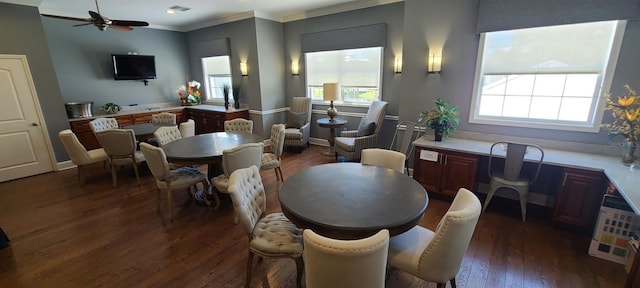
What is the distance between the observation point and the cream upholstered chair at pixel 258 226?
180 centimetres

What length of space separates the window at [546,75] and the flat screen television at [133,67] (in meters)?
6.53

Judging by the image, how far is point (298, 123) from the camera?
5598mm

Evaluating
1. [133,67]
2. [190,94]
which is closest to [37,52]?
[133,67]

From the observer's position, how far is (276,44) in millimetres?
5746

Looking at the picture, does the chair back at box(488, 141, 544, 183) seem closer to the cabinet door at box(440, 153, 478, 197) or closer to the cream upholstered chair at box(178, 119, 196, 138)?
the cabinet door at box(440, 153, 478, 197)

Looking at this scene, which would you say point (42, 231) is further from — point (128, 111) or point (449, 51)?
point (449, 51)

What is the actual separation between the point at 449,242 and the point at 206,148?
2.76 metres

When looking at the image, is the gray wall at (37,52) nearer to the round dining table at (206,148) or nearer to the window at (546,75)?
the round dining table at (206,148)

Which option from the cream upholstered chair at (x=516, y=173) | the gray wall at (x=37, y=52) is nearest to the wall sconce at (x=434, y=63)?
the cream upholstered chair at (x=516, y=173)

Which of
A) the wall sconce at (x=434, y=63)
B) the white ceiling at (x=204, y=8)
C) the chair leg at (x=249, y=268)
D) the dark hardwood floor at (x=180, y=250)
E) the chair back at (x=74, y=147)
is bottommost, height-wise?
the dark hardwood floor at (x=180, y=250)

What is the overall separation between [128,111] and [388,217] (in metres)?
6.31

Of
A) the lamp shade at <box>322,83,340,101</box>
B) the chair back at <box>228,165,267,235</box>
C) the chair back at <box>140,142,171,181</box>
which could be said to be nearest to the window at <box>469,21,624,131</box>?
the lamp shade at <box>322,83,340,101</box>

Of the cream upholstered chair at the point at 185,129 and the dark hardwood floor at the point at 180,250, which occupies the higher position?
the cream upholstered chair at the point at 185,129

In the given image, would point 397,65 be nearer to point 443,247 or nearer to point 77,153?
point 443,247
